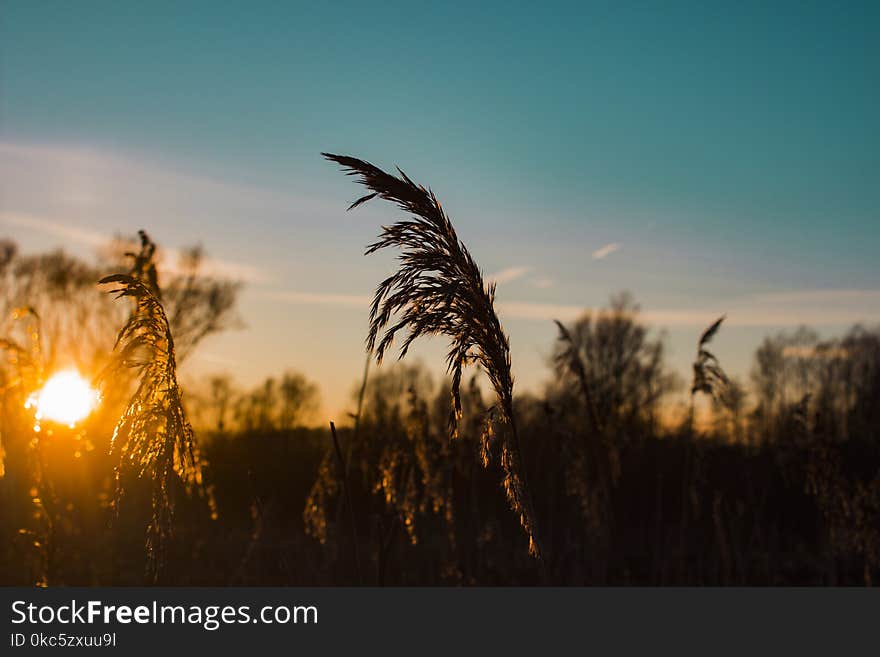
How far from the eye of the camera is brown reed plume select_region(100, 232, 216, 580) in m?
3.22

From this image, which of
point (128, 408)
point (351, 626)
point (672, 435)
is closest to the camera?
point (128, 408)

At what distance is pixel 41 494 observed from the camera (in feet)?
13.5

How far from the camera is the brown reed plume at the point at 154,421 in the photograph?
3.22 metres

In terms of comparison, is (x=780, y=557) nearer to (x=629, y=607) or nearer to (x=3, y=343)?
(x=629, y=607)

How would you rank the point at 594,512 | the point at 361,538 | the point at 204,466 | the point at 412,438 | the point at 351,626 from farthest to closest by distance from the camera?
the point at 361,538, the point at 594,512, the point at 412,438, the point at 204,466, the point at 351,626

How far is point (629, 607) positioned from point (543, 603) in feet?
1.57

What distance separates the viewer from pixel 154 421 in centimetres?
325

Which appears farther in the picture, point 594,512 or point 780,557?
point 780,557

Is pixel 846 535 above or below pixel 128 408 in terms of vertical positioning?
below

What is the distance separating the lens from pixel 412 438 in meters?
5.97

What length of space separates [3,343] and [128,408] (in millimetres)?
1473

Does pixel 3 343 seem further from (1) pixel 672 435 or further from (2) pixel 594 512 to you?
(1) pixel 672 435

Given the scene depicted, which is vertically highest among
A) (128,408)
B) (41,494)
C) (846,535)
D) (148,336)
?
(148,336)

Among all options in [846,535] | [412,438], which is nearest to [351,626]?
[412,438]
